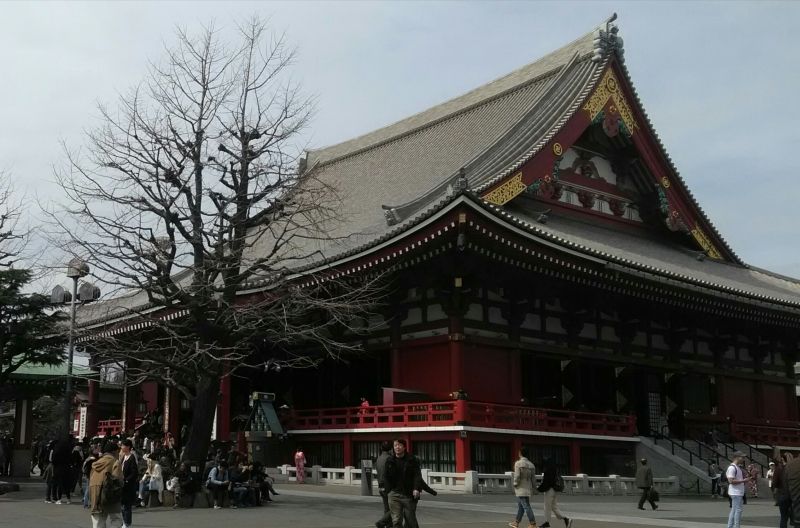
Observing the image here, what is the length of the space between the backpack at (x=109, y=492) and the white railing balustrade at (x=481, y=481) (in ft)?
42.1

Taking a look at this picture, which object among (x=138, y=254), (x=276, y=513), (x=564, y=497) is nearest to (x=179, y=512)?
(x=276, y=513)

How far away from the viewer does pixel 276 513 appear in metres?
18.6

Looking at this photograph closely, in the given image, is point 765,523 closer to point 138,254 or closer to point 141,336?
point 138,254

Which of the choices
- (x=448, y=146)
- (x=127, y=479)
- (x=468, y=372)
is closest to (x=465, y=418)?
(x=468, y=372)

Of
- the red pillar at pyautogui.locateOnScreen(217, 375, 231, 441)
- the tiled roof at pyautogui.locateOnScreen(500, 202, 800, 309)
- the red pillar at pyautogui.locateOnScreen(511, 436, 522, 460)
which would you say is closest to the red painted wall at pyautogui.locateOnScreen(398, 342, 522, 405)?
the red pillar at pyautogui.locateOnScreen(511, 436, 522, 460)

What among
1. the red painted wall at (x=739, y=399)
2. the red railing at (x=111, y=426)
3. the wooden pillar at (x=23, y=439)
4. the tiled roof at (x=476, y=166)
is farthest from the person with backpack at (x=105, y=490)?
the red painted wall at (x=739, y=399)

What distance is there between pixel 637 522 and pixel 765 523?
10.3 feet

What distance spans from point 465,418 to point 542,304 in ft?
22.3

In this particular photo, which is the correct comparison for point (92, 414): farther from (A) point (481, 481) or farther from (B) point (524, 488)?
(B) point (524, 488)

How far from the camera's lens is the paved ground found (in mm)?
16766

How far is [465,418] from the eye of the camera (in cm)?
2500

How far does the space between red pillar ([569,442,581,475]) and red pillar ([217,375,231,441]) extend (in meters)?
12.4

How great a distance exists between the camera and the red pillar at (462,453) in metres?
24.9

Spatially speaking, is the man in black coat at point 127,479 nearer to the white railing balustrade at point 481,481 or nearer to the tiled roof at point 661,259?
the white railing balustrade at point 481,481
